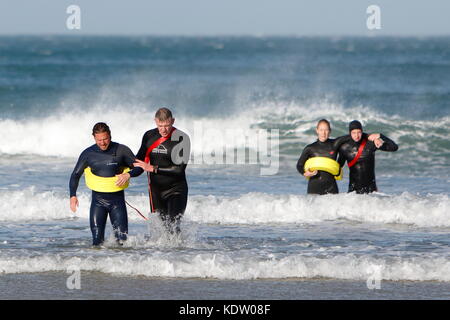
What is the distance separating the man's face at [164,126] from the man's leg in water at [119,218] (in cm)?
94

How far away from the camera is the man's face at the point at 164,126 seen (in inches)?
361

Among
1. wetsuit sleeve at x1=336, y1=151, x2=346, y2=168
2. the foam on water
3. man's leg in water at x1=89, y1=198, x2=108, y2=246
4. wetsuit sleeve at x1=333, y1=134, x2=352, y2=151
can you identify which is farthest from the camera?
the foam on water

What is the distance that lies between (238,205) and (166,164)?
3.26 meters

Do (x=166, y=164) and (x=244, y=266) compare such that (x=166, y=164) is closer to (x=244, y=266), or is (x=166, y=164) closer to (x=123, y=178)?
(x=123, y=178)

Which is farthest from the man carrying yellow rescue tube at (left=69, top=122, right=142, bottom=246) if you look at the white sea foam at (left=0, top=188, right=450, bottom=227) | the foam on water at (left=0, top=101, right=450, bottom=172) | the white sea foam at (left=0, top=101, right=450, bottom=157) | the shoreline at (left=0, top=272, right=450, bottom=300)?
the white sea foam at (left=0, top=101, right=450, bottom=157)

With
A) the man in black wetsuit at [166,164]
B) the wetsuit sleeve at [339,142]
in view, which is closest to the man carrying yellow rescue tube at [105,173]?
the man in black wetsuit at [166,164]

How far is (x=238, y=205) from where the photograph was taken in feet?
41.0

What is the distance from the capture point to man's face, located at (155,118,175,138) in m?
9.16

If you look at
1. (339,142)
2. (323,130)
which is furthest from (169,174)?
(339,142)

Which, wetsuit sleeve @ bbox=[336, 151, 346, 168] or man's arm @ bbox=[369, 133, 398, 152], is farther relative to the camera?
wetsuit sleeve @ bbox=[336, 151, 346, 168]

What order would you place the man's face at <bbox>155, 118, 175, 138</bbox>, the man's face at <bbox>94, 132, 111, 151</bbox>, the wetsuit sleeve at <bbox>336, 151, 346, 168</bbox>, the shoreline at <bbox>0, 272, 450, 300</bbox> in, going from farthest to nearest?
the wetsuit sleeve at <bbox>336, 151, 346, 168</bbox> < the man's face at <bbox>155, 118, 175, 138</bbox> < the man's face at <bbox>94, 132, 111, 151</bbox> < the shoreline at <bbox>0, 272, 450, 300</bbox>

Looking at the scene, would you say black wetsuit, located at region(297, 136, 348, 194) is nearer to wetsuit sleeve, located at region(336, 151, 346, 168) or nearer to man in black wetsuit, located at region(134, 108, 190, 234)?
wetsuit sleeve, located at region(336, 151, 346, 168)

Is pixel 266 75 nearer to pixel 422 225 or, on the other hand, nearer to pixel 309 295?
pixel 422 225
